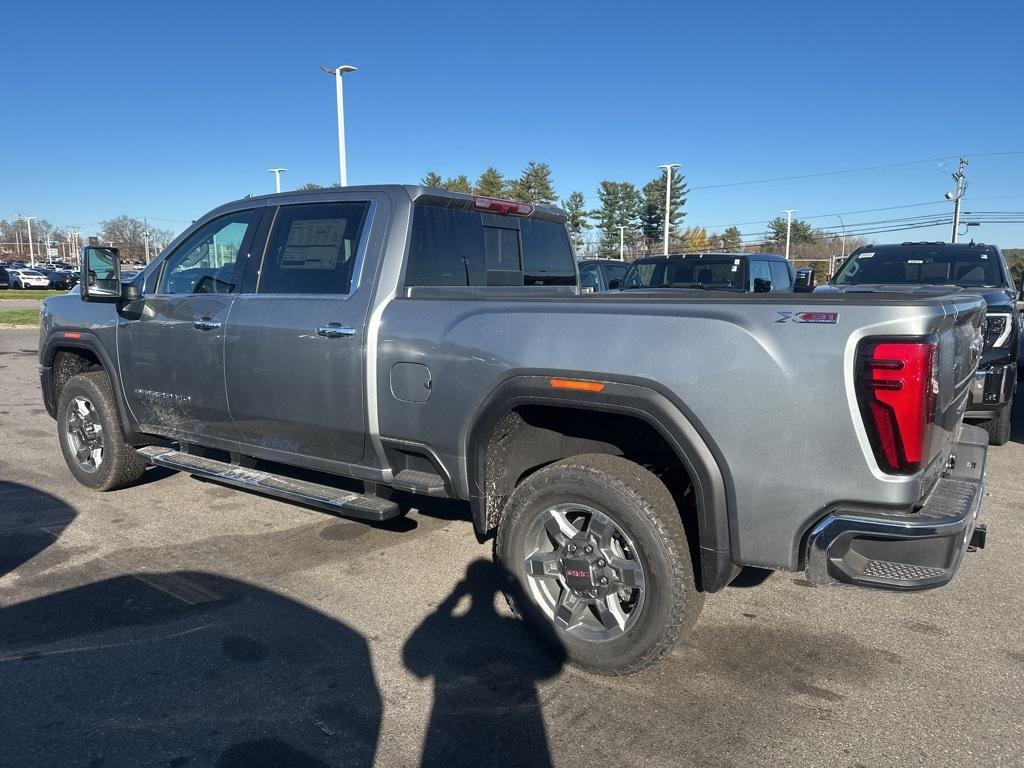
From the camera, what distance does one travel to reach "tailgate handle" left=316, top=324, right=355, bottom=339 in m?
3.86

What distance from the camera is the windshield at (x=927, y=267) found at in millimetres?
8477

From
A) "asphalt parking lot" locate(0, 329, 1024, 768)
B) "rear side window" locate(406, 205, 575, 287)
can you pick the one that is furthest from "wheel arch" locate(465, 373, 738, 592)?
"rear side window" locate(406, 205, 575, 287)

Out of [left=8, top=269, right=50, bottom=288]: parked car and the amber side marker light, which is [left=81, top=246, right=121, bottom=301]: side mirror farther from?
[left=8, top=269, right=50, bottom=288]: parked car

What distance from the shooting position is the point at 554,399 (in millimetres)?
3125

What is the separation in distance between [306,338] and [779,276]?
10.7 metres

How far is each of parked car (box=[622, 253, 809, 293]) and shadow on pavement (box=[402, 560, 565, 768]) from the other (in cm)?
822

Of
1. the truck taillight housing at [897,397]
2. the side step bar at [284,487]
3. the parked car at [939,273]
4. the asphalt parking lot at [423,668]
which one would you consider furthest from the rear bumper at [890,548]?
the parked car at [939,273]

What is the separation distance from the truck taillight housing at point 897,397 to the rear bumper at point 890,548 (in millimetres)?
202

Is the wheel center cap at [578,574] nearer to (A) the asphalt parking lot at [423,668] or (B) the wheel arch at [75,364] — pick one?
(A) the asphalt parking lot at [423,668]

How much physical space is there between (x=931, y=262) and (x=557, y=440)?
710 cm

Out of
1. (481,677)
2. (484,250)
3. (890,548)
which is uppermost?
(484,250)

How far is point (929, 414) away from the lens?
253cm

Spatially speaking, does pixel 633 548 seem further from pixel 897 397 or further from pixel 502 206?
pixel 502 206

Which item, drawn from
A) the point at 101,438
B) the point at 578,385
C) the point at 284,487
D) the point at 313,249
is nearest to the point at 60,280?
the point at 101,438
